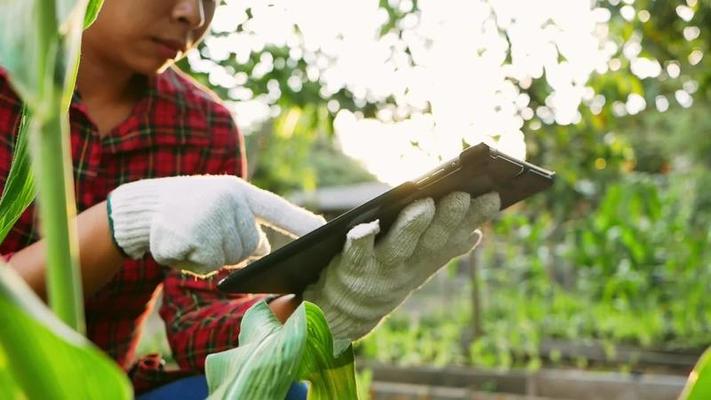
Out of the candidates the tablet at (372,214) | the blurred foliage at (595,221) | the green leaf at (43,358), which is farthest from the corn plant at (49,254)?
the blurred foliage at (595,221)

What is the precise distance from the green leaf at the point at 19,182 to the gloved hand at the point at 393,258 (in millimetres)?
279

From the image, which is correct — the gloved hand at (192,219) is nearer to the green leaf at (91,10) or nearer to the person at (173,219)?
the person at (173,219)

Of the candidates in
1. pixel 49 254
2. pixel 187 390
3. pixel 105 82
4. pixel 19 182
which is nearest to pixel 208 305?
pixel 187 390

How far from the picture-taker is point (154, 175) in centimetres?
110

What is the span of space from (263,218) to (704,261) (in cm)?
365

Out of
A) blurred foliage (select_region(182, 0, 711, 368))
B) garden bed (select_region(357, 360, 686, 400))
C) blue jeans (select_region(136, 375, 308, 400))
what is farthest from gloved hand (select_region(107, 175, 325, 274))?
garden bed (select_region(357, 360, 686, 400))

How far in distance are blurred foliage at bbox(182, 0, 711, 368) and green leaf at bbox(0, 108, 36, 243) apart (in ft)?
5.35

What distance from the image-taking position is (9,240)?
0.95m

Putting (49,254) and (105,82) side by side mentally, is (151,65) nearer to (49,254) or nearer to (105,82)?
(105,82)

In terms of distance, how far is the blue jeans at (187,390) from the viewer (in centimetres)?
86

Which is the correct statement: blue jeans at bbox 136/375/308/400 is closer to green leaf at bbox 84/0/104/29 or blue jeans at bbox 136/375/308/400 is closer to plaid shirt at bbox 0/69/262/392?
plaid shirt at bbox 0/69/262/392

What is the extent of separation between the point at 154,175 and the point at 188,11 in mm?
289

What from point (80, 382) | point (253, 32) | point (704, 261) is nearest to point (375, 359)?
point (704, 261)

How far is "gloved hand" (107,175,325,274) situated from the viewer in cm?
67
